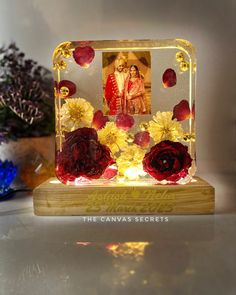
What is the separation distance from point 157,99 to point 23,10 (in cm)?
54

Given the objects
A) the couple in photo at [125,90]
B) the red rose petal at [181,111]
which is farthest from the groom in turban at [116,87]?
the red rose petal at [181,111]

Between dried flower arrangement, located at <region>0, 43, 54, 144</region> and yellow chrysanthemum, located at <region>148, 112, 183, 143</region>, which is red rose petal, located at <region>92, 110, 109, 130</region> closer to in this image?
yellow chrysanthemum, located at <region>148, 112, 183, 143</region>

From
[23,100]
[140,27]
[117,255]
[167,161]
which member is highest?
[140,27]

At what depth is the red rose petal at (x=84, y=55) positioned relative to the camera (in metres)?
0.77

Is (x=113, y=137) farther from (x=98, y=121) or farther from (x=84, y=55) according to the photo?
(x=84, y=55)

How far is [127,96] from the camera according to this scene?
781 millimetres

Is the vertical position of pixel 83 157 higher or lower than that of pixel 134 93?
lower

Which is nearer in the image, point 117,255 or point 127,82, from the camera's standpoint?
point 117,255

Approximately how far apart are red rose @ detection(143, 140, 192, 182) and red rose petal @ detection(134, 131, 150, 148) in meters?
0.05

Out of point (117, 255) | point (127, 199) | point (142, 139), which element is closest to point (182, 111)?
point (142, 139)

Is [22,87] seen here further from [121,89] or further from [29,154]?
[121,89]

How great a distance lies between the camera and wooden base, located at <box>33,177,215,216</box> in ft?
2.32

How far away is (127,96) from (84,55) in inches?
4.9

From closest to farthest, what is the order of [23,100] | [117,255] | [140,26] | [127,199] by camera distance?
[117,255], [127,199], [23,100], [140,26]
